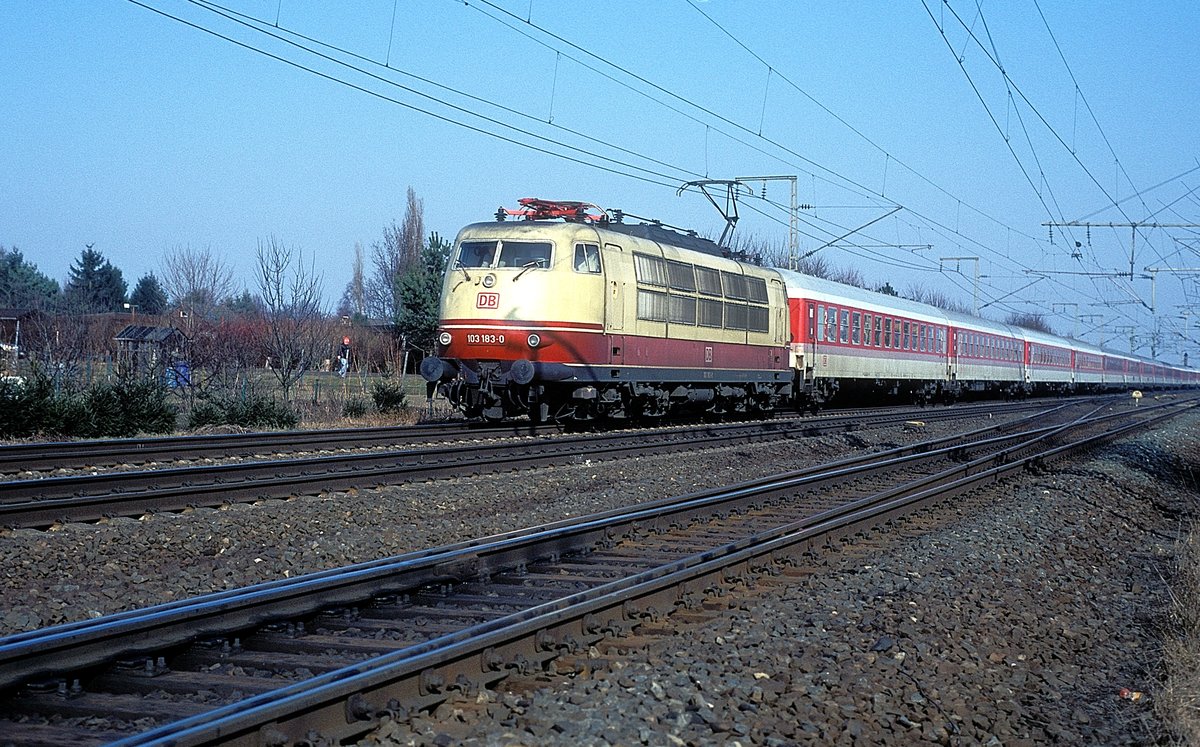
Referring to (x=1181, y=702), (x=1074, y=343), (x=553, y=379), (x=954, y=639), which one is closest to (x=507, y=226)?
(x=553, y=379)

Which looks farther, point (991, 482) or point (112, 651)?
point (991, 482)

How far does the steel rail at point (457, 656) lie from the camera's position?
13.7 feet

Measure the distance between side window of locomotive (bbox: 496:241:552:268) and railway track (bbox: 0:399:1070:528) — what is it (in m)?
2.88

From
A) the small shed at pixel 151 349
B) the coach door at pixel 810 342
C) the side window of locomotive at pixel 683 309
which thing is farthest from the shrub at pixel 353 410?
the coach door at pixel 810 342

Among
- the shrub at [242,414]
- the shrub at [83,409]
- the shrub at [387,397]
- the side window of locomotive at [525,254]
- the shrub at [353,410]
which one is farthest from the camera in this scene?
the shrub at [387,397]

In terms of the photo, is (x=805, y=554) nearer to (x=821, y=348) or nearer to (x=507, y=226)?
(x=507, y=226)

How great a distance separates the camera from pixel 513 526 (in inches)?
402

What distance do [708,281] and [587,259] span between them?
4.47 m

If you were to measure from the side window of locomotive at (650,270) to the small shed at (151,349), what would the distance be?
9853 mm

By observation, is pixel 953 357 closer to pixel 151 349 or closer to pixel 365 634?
pixel 151 349

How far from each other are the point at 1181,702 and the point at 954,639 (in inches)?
54.5

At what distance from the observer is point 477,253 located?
18500 millimetres

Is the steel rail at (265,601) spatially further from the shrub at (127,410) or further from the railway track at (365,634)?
the shrub at (127,410)

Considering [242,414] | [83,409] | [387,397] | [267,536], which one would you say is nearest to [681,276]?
[387,397]
